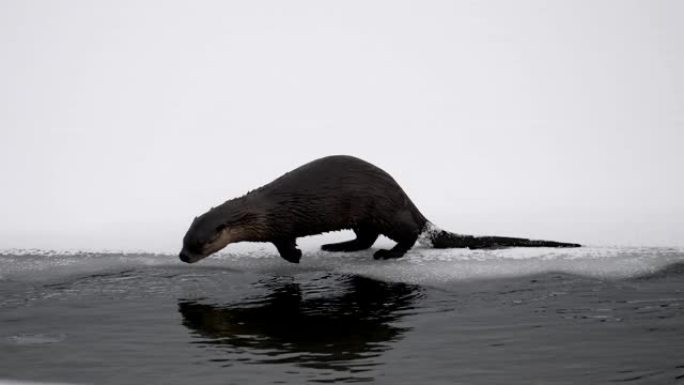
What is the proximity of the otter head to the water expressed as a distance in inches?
6.4

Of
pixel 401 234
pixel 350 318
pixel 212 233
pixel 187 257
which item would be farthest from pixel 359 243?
pixel 350 318

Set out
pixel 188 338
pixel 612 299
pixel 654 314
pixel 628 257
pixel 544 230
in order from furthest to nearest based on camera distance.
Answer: pixel 544 230, pixel 628 257, pixel 612 299, pixel 654 314, pixel 188 338

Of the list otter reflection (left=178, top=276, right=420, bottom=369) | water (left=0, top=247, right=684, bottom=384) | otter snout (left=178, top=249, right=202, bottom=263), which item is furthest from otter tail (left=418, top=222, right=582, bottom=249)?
otter snout (left=178, top=249, right=202, bottom=263)

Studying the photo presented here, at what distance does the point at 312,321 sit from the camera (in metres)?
4.20

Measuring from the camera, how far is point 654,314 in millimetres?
4164

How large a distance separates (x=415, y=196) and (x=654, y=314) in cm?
537

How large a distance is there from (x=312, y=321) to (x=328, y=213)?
5.78 ft

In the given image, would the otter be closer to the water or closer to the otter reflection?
the water

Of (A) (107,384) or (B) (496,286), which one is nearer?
(A) (107,384)

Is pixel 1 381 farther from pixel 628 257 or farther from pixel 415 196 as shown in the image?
pixel 415 196

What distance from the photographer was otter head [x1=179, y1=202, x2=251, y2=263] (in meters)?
5.42

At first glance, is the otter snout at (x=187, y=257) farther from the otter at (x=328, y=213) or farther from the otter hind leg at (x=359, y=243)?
the otter hind leg at (x=359, y=243)

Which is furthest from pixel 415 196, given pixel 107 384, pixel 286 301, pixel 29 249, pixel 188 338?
pixel 107 384

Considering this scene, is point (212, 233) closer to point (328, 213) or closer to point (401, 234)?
point (328, 213)
